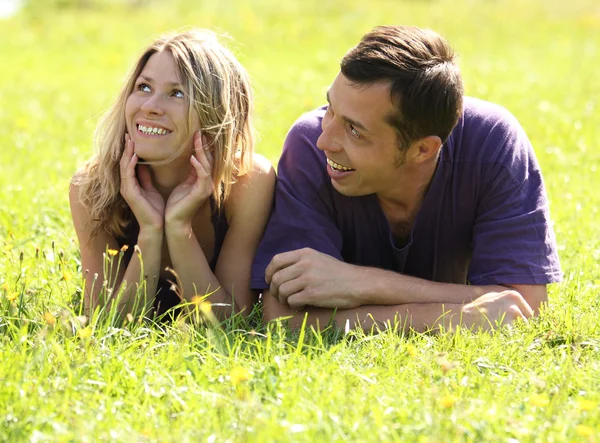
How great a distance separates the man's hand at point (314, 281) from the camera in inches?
156

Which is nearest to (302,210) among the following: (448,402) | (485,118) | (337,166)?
(337,166)

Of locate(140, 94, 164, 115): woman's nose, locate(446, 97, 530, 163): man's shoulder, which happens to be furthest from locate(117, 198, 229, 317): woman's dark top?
locate(446, 97, 530, 163): man's shoulder

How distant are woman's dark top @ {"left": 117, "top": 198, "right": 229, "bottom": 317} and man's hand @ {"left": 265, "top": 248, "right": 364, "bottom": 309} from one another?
0.54m

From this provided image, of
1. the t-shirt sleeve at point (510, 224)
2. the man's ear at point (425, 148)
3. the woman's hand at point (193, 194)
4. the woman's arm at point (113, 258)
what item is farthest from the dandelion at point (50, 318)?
the t-shirt sleeve at point (510, 224)

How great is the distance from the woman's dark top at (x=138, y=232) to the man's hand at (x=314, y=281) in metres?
0.54

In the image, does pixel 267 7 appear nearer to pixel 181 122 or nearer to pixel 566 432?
pixel 181 122

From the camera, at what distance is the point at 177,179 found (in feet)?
14.4

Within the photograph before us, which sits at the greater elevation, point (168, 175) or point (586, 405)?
point (168, 175)

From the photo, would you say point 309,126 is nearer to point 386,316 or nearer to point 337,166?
point 337,166

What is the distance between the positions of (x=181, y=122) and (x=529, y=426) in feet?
7.06

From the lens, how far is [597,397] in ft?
10.4

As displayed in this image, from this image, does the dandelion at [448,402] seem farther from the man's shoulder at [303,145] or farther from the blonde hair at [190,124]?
the blonde hair at [190,124]

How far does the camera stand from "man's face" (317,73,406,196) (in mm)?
3924

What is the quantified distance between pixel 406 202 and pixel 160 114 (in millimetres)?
1238
